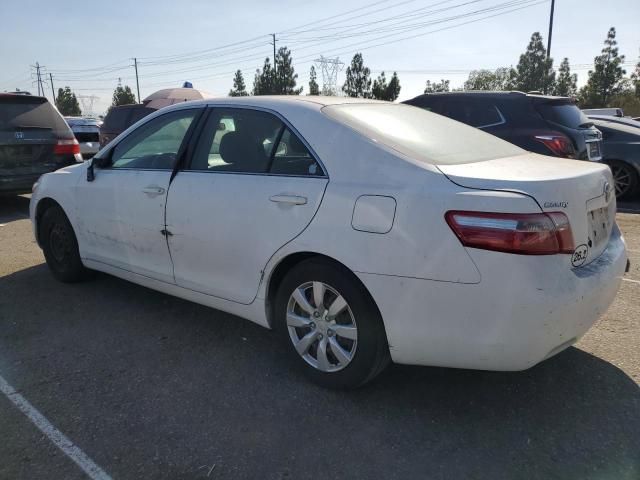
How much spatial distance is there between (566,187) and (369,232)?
94 centimetres

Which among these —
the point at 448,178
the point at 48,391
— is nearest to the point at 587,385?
the point at 448,178

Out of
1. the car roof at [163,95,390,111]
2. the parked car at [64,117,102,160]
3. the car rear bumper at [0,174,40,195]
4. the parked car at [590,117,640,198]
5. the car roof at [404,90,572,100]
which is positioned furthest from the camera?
the parked car at [64,117,102,160]

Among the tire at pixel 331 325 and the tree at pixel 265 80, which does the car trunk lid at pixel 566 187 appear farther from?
the tree at pixel 265 80

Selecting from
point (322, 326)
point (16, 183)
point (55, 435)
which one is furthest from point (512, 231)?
point (16, 183)

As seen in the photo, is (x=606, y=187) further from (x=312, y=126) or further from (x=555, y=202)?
(x=312, y=126)

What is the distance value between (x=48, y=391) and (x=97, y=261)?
1.55 m

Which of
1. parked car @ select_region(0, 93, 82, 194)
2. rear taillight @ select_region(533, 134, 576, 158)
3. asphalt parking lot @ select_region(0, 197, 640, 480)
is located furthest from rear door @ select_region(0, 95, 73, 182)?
rear taillight @ select_region(533, 134, 576, 158)

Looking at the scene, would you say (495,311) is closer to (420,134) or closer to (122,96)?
(420,134)

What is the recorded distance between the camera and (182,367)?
3.36 m

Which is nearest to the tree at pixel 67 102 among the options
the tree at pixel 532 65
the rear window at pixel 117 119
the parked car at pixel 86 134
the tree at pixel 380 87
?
the tree at pixel 380 87

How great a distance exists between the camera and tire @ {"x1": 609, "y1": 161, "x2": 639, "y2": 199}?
913 centimetres

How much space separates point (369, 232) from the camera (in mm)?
2623

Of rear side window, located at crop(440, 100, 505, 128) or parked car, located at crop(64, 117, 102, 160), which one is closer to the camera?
rear side window, located at crop(440, 100, 505, 128)

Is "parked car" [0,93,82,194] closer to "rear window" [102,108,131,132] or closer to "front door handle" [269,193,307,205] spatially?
"rear window" [102,108,131,132]
